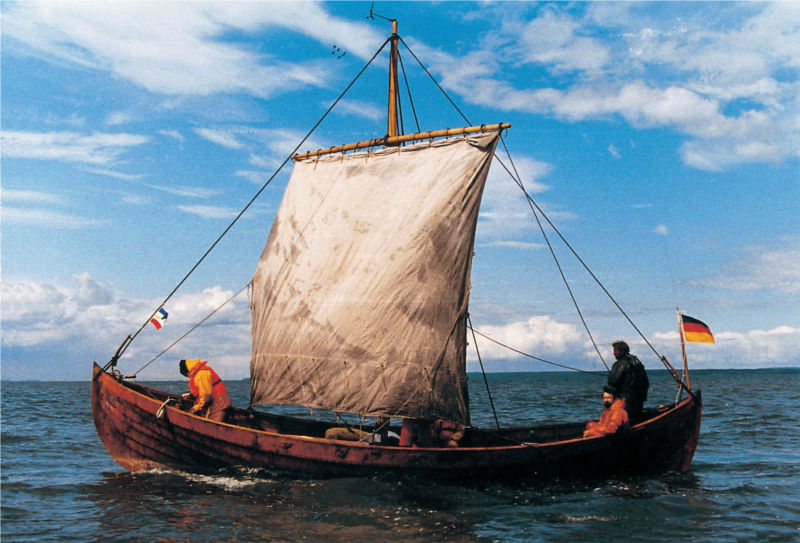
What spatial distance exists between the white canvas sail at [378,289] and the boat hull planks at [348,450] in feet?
5.70

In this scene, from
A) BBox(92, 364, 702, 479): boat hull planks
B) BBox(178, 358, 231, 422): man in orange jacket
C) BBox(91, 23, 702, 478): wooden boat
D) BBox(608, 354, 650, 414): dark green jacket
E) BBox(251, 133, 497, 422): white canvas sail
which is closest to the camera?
BBox(92, 364, 702, 479): boat hull planks

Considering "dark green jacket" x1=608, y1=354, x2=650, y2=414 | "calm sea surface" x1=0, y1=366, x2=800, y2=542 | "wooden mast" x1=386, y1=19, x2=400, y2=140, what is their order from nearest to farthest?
1. "calm sea surface" x1=0, y1=366, x2=800, y2=542
2. "dark green jacket" x1=608, y1=354, x2=650, y2=414
3. "wooden mast" x1=386, y1=19, x2=400, y2=140

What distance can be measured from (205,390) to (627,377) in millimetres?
9278

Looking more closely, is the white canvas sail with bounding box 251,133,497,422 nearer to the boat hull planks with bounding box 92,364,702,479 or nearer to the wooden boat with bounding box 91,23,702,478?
the wooden boat with bounding box 91,23,702,478

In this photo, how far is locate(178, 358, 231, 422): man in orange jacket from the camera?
14.4 metres

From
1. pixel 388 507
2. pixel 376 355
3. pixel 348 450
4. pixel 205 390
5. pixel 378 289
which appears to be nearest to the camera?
pixel 388 507

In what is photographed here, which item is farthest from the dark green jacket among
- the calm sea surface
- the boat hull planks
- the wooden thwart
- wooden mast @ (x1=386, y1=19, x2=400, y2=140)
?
wooden mast @ (x1=386, y1=19, x2=400, y2=140)

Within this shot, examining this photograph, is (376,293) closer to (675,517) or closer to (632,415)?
(632,415)

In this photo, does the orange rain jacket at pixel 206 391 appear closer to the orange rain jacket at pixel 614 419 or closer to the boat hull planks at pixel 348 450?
the boat hull planks at pixel 348 450

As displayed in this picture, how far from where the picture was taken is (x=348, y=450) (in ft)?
43.0

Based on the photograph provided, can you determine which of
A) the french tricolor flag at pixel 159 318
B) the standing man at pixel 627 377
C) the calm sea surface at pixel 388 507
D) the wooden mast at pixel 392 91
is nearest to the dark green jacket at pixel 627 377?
the standing man at pixel 627 377

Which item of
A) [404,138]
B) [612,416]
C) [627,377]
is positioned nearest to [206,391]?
[404,138]

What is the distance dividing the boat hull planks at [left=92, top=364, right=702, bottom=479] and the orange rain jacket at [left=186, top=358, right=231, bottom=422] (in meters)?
0.55

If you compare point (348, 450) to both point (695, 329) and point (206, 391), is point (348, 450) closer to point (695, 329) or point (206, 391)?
point (206, 391)
